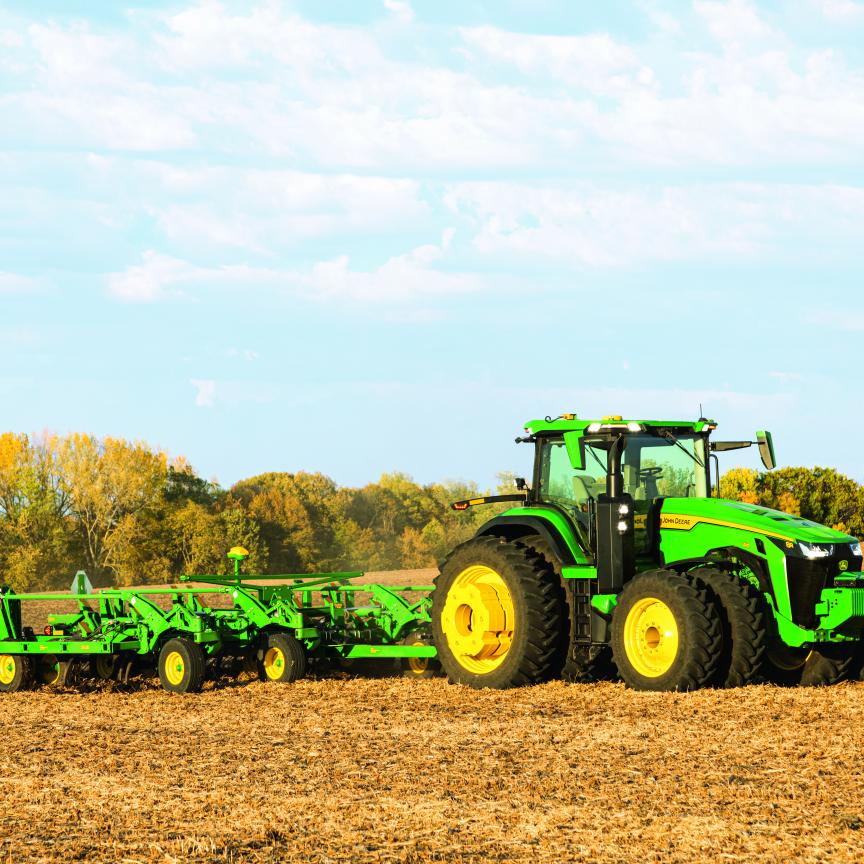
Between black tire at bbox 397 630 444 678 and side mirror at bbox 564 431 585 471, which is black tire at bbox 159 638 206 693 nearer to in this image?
black tire at bbox 397 630 444 678

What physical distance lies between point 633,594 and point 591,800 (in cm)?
429

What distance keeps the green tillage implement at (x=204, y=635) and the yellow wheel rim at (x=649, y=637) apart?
2304 mm

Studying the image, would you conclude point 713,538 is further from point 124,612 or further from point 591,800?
point 124,612

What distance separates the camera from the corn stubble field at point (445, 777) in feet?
20.6

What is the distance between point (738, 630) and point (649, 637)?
82 cm

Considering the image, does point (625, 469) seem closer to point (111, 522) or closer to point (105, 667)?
point (105, 667)

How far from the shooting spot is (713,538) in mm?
11758

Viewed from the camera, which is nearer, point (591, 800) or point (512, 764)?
point (591, 800)

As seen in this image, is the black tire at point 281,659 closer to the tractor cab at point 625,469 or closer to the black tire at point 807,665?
the tractor cab at point 625,469

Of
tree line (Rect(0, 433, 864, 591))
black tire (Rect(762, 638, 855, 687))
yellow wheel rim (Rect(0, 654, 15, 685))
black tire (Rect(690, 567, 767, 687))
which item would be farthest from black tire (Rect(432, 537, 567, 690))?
tree line (Rect(0, 433, 864, 591))

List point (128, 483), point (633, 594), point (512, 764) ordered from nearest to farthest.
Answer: point (512, 764)
point (633, 594)
point (128, 483)

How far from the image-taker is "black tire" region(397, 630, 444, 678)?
13.6 metres

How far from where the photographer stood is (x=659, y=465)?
1248 cm

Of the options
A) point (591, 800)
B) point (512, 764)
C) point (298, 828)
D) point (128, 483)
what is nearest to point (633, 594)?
point (512, 764)
